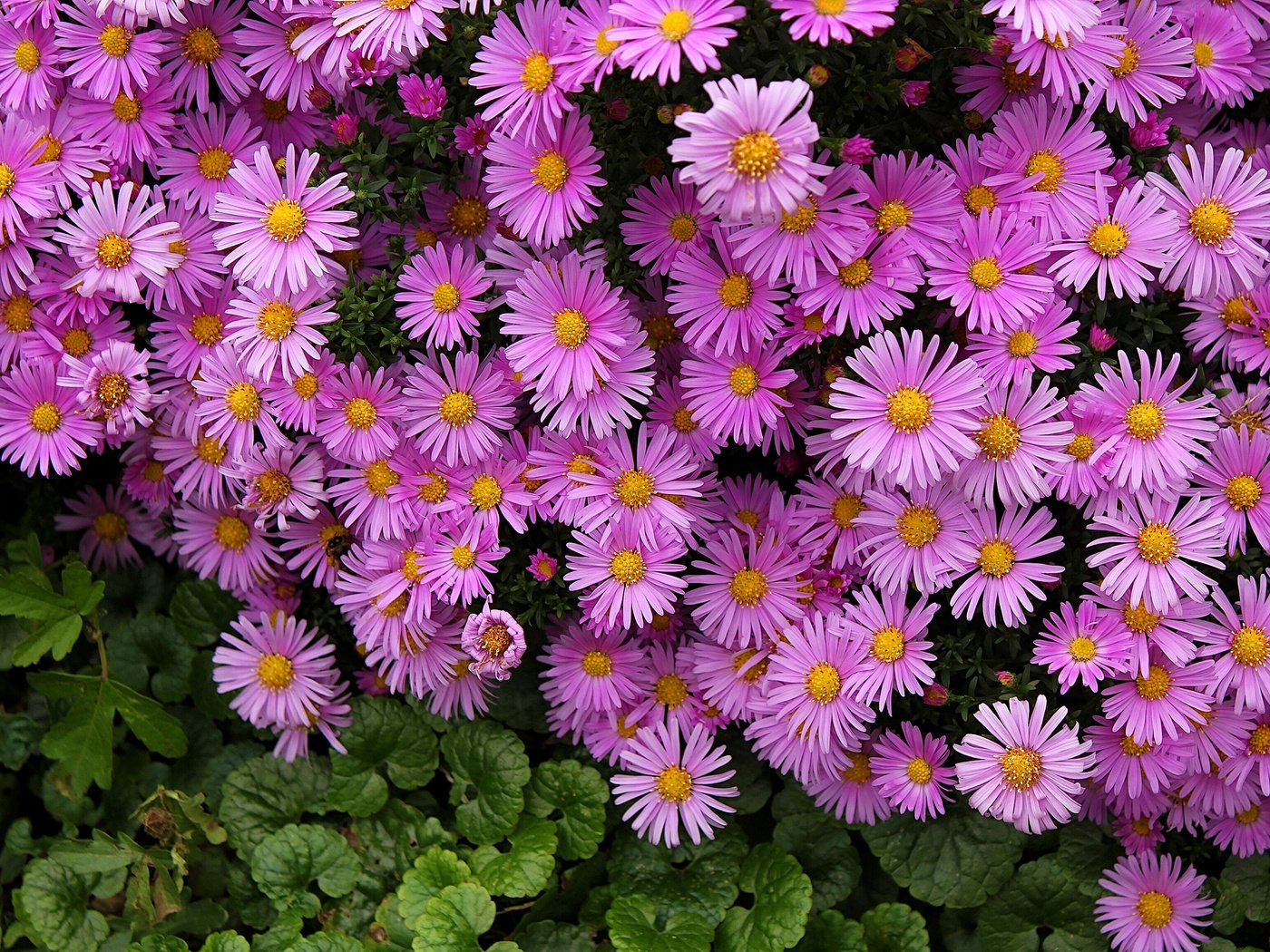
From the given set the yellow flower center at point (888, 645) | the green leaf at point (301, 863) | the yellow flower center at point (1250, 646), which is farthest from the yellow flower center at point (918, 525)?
the green leaf at point (301, 863)

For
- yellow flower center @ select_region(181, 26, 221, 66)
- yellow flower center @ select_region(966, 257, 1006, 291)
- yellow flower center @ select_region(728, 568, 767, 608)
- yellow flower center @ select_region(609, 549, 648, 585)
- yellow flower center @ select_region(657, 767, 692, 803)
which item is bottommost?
yellow flower center @ select_region(657, 767, 692, 803)

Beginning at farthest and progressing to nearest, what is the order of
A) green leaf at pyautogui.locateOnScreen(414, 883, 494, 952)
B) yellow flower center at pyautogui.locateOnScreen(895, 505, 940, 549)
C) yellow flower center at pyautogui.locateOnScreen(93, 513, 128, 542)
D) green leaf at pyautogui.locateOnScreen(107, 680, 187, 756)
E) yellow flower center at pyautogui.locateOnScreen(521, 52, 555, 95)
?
1. yellow flower center at pyautogui.locateOnScreen(93, 513, 128, 542)
2. green leaf at pyautogui.locateOnScreen(107, 680, 187, 756)
3. green leaf at pyautogui.locateOnScreen(414, 883, 494, 952)
4. yellow flower center at pyautogui.locateOnScreen(895, 505, 940, 549)
5. yellow flower center at pyautogui.locateOnScreen(521, 52, 555, 95)

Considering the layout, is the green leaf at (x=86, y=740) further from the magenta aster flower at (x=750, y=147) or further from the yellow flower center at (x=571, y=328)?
the magenta aster flower at (x=750, y=147)

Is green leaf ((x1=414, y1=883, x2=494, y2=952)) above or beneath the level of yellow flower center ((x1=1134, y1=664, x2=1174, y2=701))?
beneath

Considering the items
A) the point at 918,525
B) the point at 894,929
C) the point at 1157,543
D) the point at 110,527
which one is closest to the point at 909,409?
the point at 918,525

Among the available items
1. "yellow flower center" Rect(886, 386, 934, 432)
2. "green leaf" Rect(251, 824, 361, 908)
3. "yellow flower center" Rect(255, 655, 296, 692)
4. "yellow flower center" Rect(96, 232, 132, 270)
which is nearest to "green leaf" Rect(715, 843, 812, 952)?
"green leaf" Rect(251, 824, 361, 908)

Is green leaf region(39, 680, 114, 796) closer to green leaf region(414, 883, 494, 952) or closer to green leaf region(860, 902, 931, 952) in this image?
green leaf region(414, 883, 494, 952)

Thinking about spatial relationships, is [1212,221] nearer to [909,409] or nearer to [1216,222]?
[1216,222]

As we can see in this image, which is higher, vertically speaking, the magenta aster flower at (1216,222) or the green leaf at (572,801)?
the magenta aster flower at (1216,222)
